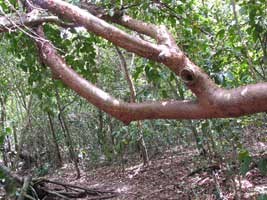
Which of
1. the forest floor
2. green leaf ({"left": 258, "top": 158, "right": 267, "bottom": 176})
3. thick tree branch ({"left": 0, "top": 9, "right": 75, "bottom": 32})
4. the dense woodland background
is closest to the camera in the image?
green leaf ({"left": 258, "top": 158, "right": 267, "bottom": 176})

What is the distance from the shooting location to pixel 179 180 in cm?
678

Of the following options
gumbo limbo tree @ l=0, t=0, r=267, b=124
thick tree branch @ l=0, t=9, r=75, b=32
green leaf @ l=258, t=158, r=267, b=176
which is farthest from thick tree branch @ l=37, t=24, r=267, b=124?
green leaf @ l=258, t=158, r=267, b=176

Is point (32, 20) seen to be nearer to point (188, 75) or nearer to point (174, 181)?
point (188, 75)

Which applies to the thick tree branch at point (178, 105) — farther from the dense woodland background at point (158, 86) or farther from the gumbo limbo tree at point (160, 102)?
the dense woodland background at point (158, 86)

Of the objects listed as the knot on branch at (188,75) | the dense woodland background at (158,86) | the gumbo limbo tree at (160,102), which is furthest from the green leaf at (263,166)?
the knot on branch at (188,75)

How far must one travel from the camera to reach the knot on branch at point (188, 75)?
2.02 m

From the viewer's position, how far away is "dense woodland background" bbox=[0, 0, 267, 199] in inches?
154

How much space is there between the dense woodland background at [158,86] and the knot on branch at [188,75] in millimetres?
861

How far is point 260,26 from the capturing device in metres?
3.84

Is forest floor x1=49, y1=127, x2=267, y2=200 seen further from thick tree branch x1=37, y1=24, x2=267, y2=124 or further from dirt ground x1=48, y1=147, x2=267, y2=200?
thick tree branch x1=37, y1=24, x2=267, y2=124

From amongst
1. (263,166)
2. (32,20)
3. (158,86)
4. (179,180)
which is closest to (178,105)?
(263,166)

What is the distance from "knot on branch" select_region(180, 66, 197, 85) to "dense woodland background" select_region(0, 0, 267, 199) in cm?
86

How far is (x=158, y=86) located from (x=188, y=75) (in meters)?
2.72

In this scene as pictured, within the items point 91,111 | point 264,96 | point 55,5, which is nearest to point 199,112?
point 264,96
